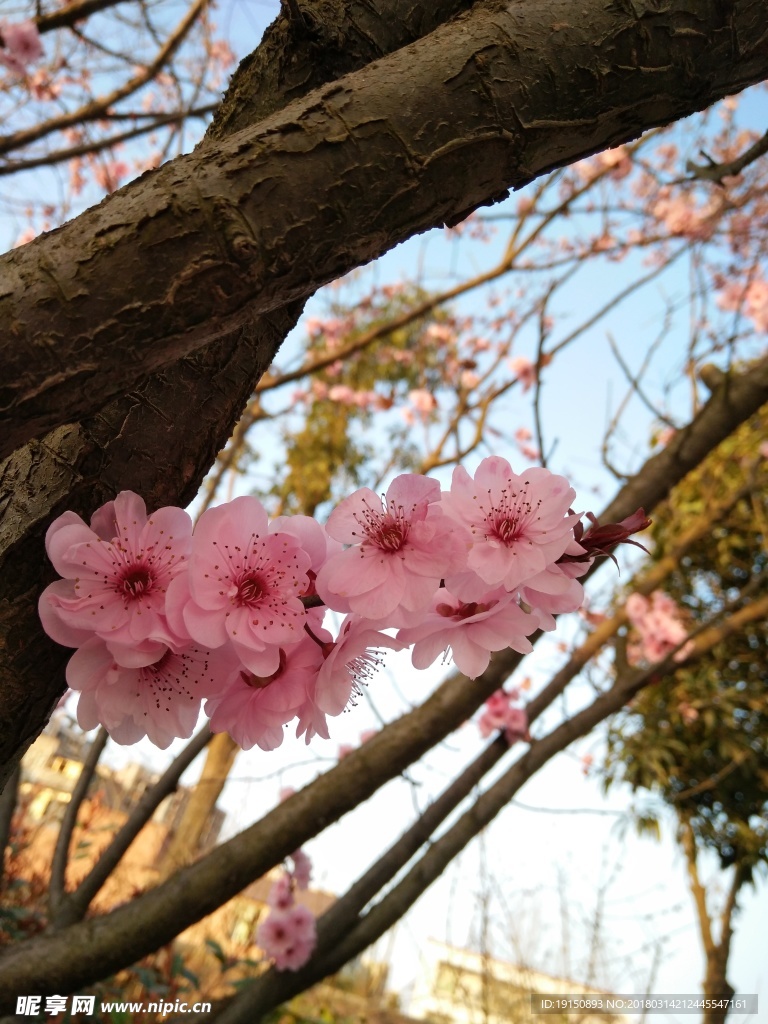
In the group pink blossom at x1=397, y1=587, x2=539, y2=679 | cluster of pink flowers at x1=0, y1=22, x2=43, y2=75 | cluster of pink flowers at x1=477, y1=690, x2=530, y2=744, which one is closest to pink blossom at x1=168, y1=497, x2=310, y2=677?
pink blossom at x1=397, y1=587, x2=539, y2=679

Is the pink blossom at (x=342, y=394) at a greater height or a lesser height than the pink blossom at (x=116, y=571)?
greater

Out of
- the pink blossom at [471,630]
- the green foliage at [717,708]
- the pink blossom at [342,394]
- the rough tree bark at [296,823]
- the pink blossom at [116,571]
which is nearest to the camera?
the pink blossom at [116,571]

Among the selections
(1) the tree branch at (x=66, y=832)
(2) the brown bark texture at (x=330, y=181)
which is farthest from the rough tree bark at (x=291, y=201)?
(1) the tree branch at (x=66, y=832)

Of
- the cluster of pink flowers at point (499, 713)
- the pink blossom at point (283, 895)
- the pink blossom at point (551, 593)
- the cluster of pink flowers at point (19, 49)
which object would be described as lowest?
the pink blossom at point (283, 895)

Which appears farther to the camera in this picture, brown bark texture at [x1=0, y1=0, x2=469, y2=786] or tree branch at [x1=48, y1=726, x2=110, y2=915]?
tree branch at [x1=48, y1=726, x2=110, y2=915]

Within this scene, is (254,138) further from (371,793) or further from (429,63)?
(371,793)

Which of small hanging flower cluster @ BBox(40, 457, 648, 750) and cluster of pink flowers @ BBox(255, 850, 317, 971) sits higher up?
small hanging flower cluster @ BBox(40, 457, 648, 750)

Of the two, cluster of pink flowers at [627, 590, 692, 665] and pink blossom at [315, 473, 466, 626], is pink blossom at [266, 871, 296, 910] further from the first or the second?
cluster of pink flowers at [627, 590, 692, 665]

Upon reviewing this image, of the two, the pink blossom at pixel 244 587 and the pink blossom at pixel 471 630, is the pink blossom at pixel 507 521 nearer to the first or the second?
the pink blossom at pixel 471 630
